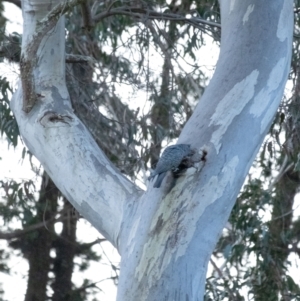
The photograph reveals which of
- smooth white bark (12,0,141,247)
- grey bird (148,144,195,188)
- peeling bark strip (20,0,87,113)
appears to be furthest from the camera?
peeling bark strip (20,0,87,113)

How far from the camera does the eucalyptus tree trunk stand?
94.9 inches

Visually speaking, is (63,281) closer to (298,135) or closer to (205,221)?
(298,135)

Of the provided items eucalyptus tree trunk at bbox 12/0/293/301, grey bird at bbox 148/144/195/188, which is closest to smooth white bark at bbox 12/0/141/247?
eucalyptus tree trunk at bbox 12/0/293/301

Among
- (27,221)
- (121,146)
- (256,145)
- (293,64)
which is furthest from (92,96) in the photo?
(256,145)

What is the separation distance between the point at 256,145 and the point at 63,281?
3.98 meters

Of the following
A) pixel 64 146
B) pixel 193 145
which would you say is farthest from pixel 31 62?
pixel 193 145

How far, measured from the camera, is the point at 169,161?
2.39m

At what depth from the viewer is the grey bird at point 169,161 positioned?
7.84 ft

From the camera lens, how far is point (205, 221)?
95.9 inches

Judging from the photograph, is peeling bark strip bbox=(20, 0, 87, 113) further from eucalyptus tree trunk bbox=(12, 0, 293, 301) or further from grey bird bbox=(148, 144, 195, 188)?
grey bird bbox=(148, 144, 195, 188)

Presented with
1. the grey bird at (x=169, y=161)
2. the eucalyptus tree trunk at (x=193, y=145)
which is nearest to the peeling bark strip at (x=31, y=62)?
the eucalyptus tree trunk at (x=193, y=145)

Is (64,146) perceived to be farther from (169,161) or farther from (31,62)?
(169,161)

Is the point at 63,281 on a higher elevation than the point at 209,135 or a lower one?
higher

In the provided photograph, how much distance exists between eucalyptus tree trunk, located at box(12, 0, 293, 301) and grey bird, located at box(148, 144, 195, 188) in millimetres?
75
